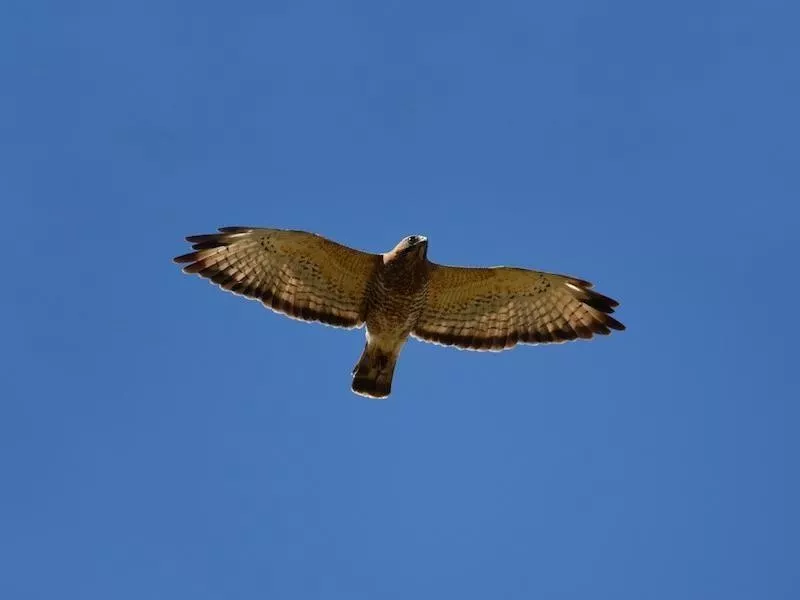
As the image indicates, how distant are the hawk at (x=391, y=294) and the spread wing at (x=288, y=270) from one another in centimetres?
1

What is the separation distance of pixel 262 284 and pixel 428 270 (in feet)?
6.74

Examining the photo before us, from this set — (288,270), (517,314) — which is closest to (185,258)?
(288,270)

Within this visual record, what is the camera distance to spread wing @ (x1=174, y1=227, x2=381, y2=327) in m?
14.6

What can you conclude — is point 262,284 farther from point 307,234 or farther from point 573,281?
point 573,281

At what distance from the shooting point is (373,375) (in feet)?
49.2

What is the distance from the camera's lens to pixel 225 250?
14859 mm

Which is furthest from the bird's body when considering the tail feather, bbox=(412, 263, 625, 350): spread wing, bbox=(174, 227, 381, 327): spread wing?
bbox=(412, 263, 625, 350): spread wing

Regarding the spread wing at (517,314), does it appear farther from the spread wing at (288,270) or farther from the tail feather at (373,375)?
the spread wing at (288,270)

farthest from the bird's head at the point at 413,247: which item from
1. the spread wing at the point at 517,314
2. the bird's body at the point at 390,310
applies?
the spread wing at the point at 517,314

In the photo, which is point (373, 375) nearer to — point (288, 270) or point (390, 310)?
point (390, 310)

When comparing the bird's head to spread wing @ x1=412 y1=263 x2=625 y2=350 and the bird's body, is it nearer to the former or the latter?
the bird's body

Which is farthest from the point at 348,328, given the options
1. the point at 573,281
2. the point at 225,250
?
the point at 573,281

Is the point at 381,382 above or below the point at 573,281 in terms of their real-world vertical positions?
below

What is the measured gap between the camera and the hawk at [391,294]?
14570 mm
